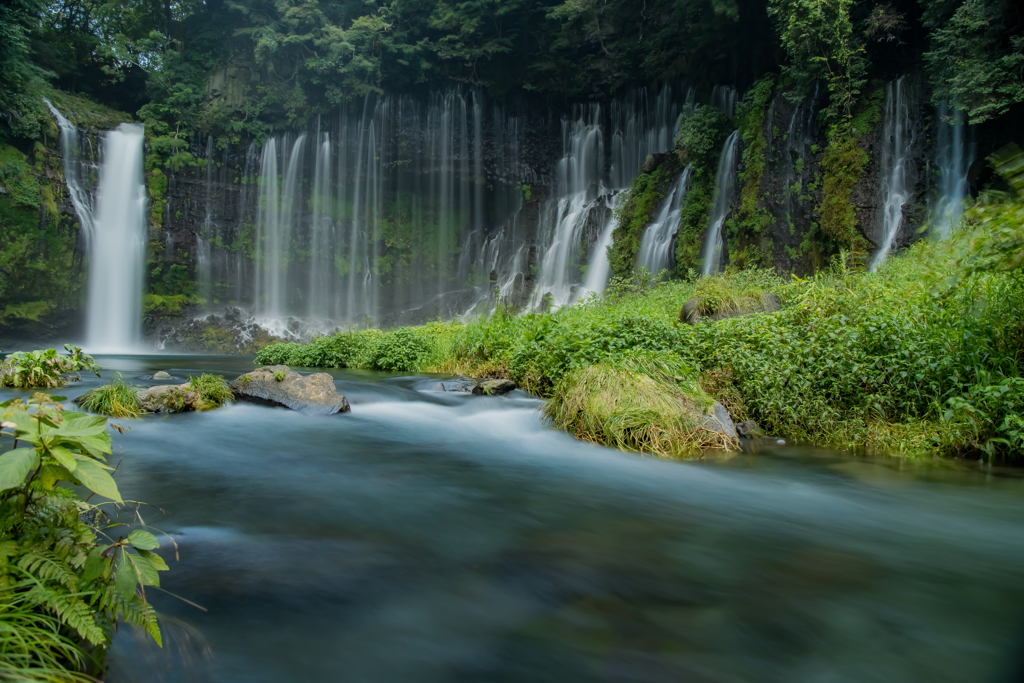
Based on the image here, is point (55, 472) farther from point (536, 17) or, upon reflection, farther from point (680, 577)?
point (536, 17)

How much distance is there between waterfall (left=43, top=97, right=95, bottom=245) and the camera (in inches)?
918

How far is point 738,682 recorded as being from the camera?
7.06ft

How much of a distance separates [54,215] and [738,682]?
1128 inches

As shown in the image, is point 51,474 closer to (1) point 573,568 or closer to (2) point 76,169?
(1) point 573,568

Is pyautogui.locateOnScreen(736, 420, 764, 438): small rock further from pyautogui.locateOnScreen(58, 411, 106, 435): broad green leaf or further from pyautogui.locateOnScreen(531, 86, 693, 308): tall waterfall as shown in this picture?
pyautogui.locateOnScreen(531, 86, 693, 308): tall waterfall

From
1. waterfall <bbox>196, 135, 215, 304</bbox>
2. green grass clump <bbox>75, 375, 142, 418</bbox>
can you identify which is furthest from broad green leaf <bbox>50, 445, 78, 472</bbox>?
waterfall <bbox>196, 135, 215, 304</bbox>

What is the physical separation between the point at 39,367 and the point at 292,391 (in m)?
3.83

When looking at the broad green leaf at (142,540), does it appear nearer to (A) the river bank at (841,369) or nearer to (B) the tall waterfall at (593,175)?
(A) the river bank at (841,369)

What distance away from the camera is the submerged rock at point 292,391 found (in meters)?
7.87

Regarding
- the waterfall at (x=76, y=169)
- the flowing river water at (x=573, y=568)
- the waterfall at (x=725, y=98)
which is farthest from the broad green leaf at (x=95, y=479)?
the waterfall at (x=76, y=169)

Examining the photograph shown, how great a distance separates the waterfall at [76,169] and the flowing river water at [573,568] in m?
23.5

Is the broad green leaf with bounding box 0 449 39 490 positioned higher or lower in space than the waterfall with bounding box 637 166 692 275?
lower

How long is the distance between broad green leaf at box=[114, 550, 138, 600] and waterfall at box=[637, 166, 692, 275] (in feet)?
57.5

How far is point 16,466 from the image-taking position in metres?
1.82
